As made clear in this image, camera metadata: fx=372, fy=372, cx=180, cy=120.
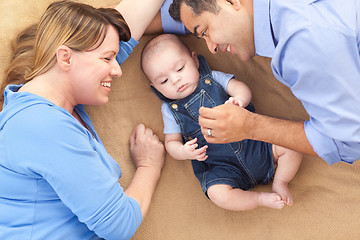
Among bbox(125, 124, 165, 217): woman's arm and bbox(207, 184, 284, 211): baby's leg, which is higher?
bbox(207, 184, 284, 211): baby's leg

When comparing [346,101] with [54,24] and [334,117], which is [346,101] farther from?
[54,24]

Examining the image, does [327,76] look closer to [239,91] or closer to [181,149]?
[239,91]

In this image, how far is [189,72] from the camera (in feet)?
6.10

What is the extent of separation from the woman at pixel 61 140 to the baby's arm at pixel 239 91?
0.60 metres

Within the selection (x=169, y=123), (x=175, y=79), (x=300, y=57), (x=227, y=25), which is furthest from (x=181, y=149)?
(x=300, y=57)

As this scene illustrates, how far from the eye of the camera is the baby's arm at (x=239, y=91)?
72.4 inches

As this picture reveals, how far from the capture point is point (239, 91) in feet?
6.12

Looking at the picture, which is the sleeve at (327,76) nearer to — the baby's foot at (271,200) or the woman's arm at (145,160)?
the baby's foot at (271,200)

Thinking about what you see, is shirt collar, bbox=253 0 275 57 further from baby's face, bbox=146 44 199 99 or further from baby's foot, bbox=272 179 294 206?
baby's foot, bbox=272 179 294 206

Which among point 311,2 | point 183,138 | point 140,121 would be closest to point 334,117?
point 311,2

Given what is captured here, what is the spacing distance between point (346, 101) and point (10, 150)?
1.18 meters

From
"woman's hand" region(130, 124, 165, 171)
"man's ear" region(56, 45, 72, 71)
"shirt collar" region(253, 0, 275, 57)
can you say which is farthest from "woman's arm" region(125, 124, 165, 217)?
"shirt collar" region(253, 0, 275, 57)

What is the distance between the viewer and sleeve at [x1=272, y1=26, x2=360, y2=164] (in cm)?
122

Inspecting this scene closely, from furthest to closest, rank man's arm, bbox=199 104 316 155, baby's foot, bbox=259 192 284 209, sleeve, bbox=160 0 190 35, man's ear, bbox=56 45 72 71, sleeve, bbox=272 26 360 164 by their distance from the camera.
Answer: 1. sleeve, bbox=160 0 190 35
2. baby's foot, bbox=259 192 284 209
3. man's arm, bbox=199 104 316 155
4. man's ear, bbox=56 45 72 71
5. sleeve, bbox=272 26 360 164
